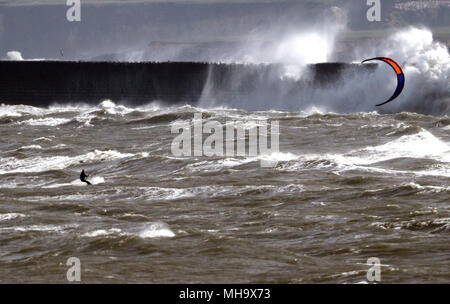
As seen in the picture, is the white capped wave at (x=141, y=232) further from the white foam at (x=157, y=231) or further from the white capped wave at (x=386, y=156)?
the white capped wave at (x=386, y=156)

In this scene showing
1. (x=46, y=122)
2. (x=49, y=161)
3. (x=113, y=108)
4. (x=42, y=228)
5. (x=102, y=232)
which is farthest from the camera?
(x=113, y=108)

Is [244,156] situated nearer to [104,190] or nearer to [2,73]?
[104,190]

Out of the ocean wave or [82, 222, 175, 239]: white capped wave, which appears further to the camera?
the ocean wave

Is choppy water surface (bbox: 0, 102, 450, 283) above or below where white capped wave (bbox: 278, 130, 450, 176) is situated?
below

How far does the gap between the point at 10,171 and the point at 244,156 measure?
7787 millimetres

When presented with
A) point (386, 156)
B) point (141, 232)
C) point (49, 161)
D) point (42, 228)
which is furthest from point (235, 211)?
point (49, 161)

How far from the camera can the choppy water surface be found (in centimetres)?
1816

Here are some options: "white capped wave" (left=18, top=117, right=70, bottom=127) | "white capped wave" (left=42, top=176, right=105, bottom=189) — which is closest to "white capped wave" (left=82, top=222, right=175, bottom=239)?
"white capped wave" (left=42, top=176, right=105, bottom=189)

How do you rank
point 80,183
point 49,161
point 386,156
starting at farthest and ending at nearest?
point 49,161 → point 386,156 → point 80,183

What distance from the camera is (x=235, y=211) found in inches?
930

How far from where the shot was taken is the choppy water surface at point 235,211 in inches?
715

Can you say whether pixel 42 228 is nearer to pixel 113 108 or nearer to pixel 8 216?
pixel 8 216

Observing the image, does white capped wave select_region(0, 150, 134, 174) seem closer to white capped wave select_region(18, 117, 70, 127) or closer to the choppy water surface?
the choppy water surface

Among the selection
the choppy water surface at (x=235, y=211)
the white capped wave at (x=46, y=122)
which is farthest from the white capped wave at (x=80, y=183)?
the white capped wave at (x=46, y=122)
